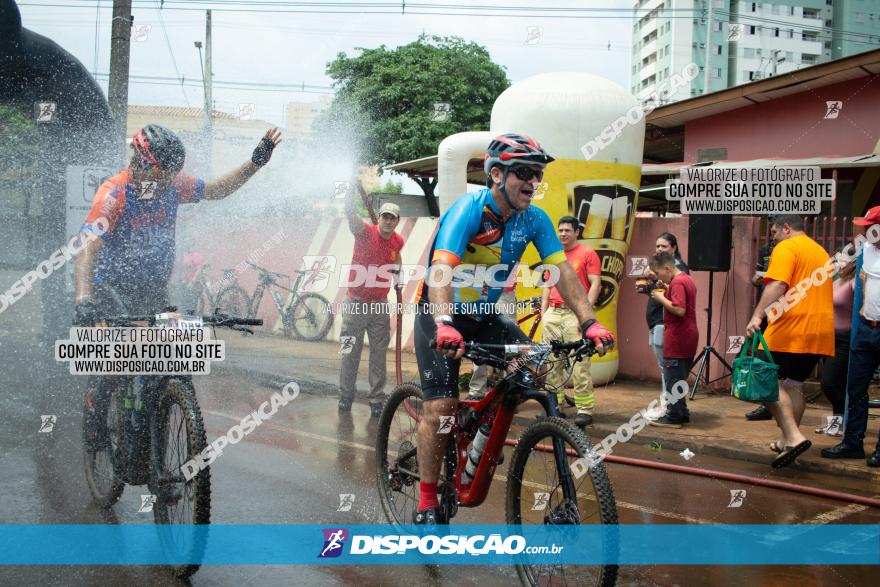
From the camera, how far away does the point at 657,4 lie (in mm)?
101438

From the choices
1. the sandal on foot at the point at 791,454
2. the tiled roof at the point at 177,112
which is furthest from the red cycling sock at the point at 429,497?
the tiled roof at the point at 177,112

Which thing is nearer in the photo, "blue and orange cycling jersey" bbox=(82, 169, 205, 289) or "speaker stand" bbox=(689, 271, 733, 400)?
"blue and orange cycling jersey" bbox=(82, 169, 205, 289)

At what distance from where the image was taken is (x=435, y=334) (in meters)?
4.26

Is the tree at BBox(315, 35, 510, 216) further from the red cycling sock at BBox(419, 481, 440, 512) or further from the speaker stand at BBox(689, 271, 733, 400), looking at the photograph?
the red cycling sock at BBox(419, 481, 440, 512)

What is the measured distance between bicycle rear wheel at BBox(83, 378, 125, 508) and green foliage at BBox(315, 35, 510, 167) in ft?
92.6

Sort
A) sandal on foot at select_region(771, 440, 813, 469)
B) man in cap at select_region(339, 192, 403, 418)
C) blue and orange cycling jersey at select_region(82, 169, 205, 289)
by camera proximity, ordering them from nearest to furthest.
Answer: blue and orange cycling jersey at select_region(82, 169, 205, 289)
sandal on foot at select_region(771, 440, 813, 469)
man in cap at select_region(339, 192, 403, 418)

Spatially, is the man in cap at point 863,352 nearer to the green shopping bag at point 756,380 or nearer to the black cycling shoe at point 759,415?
the green shopping bag at point 756,380

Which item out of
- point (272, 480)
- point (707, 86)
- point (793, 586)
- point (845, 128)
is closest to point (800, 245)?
point (793, 586)

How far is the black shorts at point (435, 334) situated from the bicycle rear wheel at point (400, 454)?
0.41 metres

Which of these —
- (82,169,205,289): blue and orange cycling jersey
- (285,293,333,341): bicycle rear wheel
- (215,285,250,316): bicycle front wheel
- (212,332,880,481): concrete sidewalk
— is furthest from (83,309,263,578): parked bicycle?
(215,285,250,316): bicycle front wheel

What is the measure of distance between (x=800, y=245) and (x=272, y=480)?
5.03 m

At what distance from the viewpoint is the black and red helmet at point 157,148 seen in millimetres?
4781

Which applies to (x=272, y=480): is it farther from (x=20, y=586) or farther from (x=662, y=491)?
(x=662, y=491)

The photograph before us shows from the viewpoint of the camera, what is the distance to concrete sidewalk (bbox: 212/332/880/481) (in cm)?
738
